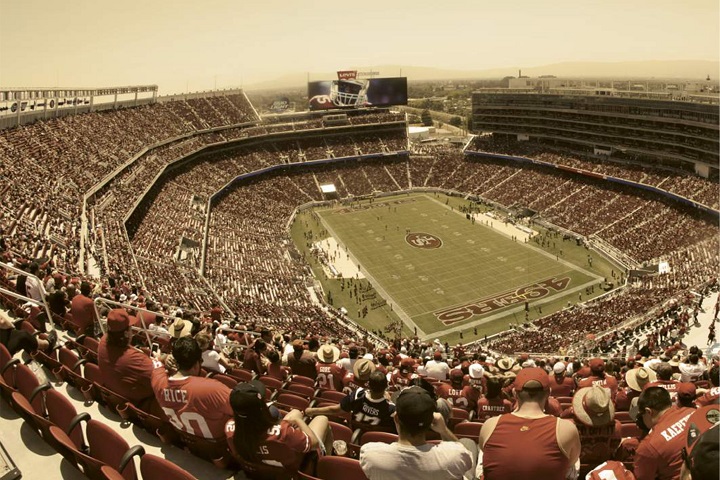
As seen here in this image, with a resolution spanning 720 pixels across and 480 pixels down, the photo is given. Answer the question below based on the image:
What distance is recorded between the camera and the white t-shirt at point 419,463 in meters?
4.25

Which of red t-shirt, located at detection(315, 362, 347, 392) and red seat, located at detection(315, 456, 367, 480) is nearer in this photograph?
red seat, located at detection(315, 456, 367, 480)

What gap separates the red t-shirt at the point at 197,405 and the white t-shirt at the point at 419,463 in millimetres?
2123

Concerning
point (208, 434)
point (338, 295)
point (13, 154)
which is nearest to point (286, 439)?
point (208, 434)

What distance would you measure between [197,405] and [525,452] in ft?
11.8

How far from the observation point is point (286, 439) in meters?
5.18

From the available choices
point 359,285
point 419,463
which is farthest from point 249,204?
point 419,463

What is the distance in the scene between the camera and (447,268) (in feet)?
148

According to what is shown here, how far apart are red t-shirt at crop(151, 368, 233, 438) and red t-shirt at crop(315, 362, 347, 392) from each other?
14.5 ft

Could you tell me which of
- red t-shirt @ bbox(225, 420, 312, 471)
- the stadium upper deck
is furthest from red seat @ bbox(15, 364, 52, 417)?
the stadium upper deck

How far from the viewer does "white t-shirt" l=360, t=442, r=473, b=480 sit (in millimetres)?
4250

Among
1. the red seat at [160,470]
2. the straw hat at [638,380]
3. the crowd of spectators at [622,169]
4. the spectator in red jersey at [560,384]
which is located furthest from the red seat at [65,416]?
the crowd of spectators at [622,169]

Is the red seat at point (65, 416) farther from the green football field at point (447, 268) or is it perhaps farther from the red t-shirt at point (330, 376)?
the green football field at point (447, 268)

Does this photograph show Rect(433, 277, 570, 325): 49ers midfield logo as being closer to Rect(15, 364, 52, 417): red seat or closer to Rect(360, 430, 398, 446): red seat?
Rect(360, 430, 398, 446): red seat

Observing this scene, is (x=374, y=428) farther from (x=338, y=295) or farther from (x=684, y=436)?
(x=338, y=295)
